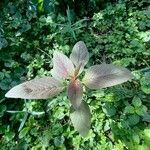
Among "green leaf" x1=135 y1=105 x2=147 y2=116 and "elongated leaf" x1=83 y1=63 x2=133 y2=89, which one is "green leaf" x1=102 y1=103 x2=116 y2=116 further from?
"elongated leaf" x1=83 y1=63 x2=133 y2=89

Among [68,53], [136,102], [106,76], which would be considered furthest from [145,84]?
[68,53]

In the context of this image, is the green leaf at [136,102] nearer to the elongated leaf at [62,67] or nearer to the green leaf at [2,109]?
the elongated leaf at [62,67]

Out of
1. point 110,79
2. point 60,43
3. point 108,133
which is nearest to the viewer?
point 110,79

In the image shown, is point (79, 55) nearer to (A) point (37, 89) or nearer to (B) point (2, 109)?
(A) point (37, 89)

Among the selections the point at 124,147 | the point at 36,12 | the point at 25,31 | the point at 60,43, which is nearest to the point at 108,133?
the point at 124,147

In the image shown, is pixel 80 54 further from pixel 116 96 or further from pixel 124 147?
pixel 124 147

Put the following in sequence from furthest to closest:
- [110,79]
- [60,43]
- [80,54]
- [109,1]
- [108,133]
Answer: [109,1] < [60,43] < [108,133] < [80,54] < [110,79]
